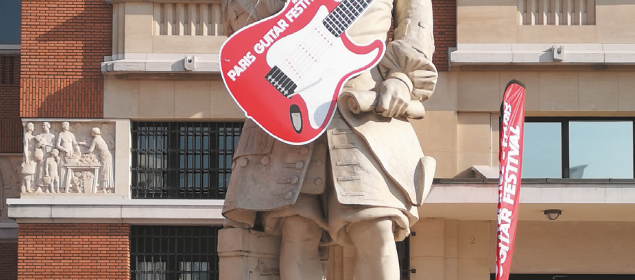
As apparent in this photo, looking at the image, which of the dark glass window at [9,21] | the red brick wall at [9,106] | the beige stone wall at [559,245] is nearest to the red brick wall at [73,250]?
the red brick wall at [9,106]

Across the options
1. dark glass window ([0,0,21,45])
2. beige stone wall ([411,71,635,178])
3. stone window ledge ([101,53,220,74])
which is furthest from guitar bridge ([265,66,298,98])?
dark glass window ([0,0,21,45])

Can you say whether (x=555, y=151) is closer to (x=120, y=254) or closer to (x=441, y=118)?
(x=441, y=118)

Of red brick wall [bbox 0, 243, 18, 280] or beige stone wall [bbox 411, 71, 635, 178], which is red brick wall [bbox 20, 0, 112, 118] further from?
beige stone wall [bbox 411, 71, 635, 178]

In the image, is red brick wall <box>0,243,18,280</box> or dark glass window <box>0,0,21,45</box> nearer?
red brick wall <box>0,243,18,280</box>

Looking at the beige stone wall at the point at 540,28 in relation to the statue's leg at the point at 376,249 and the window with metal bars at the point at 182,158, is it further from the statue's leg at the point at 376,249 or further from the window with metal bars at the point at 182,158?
the statue's leg at the point at 376,249

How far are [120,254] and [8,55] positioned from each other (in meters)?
4.69

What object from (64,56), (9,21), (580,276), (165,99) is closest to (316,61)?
(165,99)

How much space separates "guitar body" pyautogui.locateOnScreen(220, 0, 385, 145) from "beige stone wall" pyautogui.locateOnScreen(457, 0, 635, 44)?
1692cm

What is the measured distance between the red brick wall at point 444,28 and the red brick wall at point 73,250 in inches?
251

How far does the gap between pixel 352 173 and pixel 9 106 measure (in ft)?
64.3

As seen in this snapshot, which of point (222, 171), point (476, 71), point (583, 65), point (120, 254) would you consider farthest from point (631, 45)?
point (120, 254)

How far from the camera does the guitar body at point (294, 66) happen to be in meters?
8.77

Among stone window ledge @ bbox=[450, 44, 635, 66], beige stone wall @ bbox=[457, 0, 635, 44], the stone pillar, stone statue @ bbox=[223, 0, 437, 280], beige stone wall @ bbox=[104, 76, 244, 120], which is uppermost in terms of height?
beige stone wall @ bbox=[457, 0, 635, 44]

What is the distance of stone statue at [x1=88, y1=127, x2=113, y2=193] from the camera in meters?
25.9
